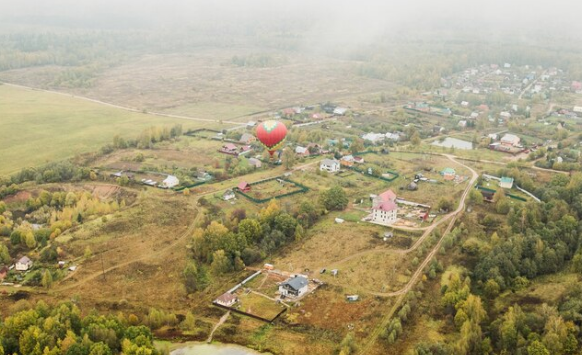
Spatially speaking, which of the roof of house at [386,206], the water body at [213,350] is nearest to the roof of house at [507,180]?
the roof of house at [386,206]

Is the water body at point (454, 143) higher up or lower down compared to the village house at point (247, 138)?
lower down

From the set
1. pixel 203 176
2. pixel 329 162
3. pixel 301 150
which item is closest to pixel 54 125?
pixel 203 176

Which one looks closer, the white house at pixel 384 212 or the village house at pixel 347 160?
the white house at pixel 384 212

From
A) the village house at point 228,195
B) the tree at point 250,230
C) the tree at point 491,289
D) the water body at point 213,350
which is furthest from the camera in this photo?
the village house at point 228,195

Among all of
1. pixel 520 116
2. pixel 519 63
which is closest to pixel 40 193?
pixel 520 116

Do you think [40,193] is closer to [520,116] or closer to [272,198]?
[272,198]

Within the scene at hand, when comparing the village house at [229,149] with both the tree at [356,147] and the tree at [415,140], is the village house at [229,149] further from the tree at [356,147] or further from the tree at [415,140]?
the tree at [415,140]
